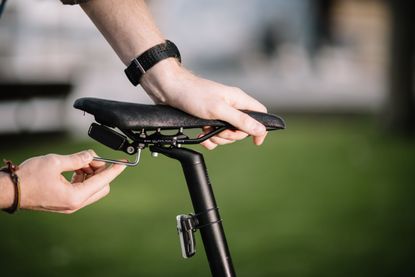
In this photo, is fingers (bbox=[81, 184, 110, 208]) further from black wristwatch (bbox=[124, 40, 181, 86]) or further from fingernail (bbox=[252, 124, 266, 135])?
fingernail (bbox=[252, 124, 266, 135])

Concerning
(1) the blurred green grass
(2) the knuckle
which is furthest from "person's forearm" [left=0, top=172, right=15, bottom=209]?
(1) the blurred green grass

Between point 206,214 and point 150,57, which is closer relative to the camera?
point 206,214

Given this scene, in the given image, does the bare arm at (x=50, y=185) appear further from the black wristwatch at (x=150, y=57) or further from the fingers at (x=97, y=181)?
the black wristwatch at (x=150, y=57)

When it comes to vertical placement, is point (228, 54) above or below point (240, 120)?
above

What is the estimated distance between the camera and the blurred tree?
13766 millimetres

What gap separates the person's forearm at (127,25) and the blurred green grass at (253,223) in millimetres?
4161

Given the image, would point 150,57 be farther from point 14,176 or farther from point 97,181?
point 14,176

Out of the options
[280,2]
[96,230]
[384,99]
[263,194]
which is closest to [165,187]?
[263,194]

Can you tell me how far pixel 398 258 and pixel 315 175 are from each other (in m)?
3.63

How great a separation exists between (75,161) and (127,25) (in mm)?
382

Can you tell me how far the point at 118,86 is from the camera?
17969 millimetres

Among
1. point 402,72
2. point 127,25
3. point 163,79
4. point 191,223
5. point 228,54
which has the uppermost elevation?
point 228,54

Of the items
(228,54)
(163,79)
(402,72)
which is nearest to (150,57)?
(163,79)

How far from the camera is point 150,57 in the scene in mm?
1858
